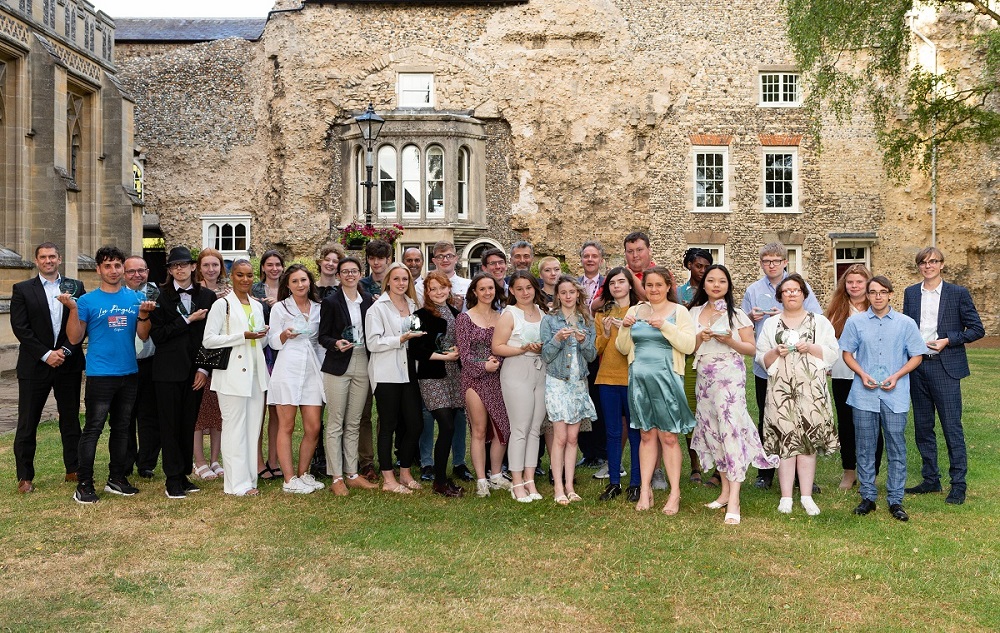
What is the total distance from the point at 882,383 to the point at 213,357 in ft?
18.3

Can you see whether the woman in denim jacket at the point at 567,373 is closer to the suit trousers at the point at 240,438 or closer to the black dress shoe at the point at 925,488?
the suit trousers at the point at 240,438

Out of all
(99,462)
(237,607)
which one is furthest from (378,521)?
(99,462)

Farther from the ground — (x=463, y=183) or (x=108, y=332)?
(x=463, y=183)

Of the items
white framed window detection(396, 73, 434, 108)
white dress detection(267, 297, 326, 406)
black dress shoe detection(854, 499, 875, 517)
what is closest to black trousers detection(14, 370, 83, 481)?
white dress detection(267, 297, 326, 406)

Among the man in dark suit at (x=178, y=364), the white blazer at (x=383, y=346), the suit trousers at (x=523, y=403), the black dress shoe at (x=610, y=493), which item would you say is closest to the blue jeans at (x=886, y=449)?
the black dress shoe at (x=610, y=493)

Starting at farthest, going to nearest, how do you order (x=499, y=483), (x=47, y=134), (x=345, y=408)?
(x=47, y=134) < (x=499, y=483) < (x=345, y=408)

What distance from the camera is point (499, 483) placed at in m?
7.07

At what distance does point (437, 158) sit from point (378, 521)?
19.3 meters

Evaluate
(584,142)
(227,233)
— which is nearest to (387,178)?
(227,233)

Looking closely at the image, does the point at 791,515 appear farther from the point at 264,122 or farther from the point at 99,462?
the point at 264,122

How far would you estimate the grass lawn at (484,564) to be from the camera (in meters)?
4.25

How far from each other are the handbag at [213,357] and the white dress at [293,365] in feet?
1.24

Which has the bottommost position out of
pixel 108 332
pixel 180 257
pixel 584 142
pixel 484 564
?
pixel 484 564

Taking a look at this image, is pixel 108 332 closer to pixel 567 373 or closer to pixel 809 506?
pixel 567 373
